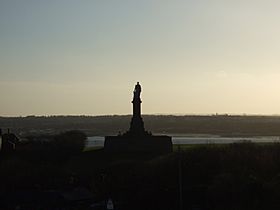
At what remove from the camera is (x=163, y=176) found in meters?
35.2

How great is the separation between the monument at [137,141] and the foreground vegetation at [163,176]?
3.41 ft

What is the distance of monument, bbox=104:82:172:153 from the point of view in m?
44.4

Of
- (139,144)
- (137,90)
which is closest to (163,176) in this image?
(139,144)

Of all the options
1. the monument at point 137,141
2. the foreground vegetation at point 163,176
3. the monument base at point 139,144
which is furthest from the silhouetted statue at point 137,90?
the foreground vegetation at point 163,176

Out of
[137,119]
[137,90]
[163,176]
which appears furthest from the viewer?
[137,90]

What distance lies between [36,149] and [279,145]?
18.0 m

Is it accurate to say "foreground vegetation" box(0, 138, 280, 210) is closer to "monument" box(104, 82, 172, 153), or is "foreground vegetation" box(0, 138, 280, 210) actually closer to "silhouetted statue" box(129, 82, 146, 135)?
"monument" box(104, 82, 172, 153)

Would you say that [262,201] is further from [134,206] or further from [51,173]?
[51,173]

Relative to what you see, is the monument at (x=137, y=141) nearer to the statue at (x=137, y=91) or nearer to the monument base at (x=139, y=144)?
the monument base at (x=139, y=144)

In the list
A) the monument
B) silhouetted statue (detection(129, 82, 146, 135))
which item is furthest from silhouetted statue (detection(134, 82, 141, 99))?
the monument

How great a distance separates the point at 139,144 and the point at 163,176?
9336 millimetres

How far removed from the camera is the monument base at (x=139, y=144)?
44.4 metres

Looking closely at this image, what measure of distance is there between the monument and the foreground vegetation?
3.41 feet

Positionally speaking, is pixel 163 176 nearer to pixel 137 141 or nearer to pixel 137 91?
pixel 137 141
